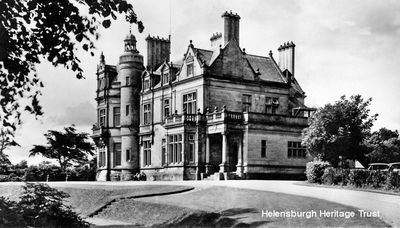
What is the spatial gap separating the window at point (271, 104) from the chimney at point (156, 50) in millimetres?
11899

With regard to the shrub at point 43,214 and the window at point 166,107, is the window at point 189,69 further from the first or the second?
the shrub at point 43,214

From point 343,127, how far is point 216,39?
1695 centimetres

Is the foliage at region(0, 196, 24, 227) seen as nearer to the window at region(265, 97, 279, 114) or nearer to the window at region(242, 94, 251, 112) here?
the window at region(242, 94, 251, 112)

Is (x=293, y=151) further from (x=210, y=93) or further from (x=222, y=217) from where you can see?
(x=222, y=217)

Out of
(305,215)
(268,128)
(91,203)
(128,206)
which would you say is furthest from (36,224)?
(268,128)

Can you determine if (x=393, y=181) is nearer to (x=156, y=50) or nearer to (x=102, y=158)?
(x=156, y=50)

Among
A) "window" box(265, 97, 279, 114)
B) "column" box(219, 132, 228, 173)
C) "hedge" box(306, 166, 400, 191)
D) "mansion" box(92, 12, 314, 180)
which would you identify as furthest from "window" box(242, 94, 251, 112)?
"hedge" box(306, 166, 400, 191)

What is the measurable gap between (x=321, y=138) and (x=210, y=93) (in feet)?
41.9

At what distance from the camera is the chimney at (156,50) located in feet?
162

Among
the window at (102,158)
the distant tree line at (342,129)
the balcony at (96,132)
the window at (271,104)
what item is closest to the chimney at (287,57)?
the window at (271,104)

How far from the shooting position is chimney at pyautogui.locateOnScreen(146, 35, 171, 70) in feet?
162

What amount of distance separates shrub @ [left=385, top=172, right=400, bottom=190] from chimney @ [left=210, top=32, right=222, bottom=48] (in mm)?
21762

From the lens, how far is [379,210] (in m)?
16.5

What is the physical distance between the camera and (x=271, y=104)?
41.9 meters
